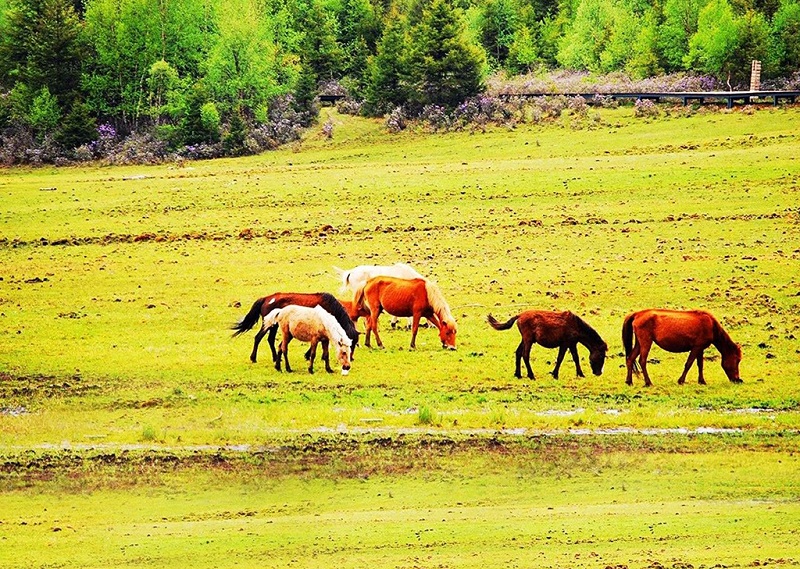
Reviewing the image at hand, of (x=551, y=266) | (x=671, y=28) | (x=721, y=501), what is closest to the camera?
(x=721, y=501)

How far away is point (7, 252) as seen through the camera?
121ft

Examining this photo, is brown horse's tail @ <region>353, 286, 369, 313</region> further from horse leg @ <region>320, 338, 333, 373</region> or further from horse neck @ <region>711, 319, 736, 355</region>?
horse neck @ <region>711, 319, 736, 355</region>

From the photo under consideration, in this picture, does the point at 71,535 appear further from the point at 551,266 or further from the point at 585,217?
the point at 585,217

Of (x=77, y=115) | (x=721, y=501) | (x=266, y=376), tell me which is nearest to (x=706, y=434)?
(x=721, y=501)

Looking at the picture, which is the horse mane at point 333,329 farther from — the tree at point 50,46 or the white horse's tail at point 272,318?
the tree at point 50,46

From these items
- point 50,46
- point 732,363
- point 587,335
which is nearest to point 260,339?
point 587,335

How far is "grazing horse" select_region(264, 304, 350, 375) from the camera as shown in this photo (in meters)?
23.1

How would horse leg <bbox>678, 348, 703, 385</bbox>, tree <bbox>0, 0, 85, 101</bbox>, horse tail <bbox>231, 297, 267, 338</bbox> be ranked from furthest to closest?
tree <bbox>0, 0, 85, 101</bbox>
horse tail <bbox>231, 297, 267, 338</bbox>
horse leg <bbox>678, 348, 703, 385</bbox>

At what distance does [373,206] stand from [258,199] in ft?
13.8

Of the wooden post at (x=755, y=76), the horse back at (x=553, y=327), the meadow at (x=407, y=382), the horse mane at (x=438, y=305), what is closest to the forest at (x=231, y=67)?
the wooden post at (x=755, y=76)

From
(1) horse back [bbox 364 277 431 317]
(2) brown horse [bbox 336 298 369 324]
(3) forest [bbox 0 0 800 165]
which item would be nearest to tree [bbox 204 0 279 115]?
(3) forest [bbox 0 0 800 165]

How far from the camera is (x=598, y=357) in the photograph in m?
22.7

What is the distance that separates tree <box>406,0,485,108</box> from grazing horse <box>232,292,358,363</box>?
122 ft

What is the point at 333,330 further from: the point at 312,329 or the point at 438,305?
the point at 438,305
